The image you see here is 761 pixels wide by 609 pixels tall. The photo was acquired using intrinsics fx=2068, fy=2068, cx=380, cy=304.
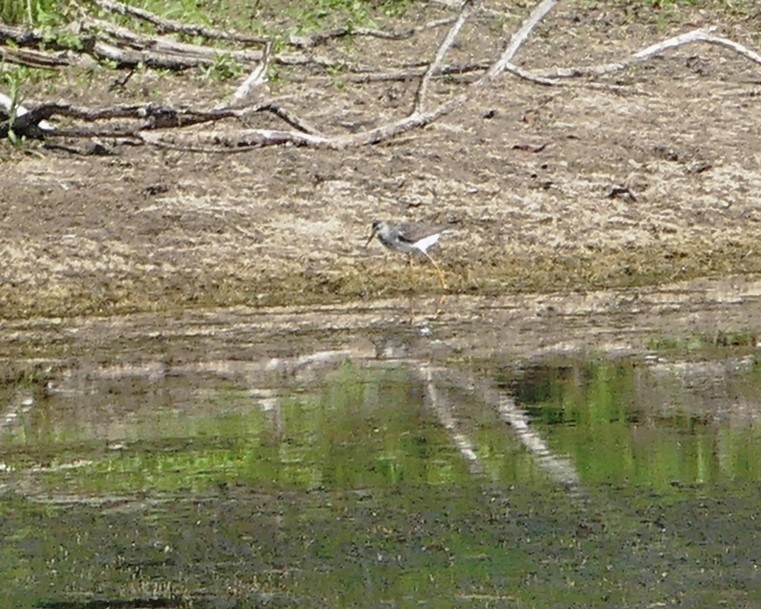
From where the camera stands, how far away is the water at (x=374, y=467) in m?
5.26

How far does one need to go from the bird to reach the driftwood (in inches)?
18.3

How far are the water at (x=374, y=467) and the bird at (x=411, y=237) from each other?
0.59m

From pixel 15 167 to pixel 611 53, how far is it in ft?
14.1

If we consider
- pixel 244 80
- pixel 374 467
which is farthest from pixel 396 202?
pixel 374 467

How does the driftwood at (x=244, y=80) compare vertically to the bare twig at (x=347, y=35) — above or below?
below

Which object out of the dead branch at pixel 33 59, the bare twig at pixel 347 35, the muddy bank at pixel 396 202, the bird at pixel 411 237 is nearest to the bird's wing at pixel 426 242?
the bird at pixel 411 237

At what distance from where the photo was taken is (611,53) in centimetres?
1320

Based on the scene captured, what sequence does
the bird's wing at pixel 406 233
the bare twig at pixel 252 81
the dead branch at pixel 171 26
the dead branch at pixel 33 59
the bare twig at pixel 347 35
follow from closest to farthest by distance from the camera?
1. the bird's wing at pixel 406 233
2. the bare twig at pixel 252 81
3. the dead branch at pixel 171 26
4. the dead branch at pixel 33 59
5. the bare twig at pixel 347 35

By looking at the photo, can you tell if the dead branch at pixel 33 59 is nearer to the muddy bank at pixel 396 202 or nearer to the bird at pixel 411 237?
the muddy bank at pixel 396 202

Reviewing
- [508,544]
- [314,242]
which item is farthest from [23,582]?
[314,242]

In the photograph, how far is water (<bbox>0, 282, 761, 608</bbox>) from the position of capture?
5.26m

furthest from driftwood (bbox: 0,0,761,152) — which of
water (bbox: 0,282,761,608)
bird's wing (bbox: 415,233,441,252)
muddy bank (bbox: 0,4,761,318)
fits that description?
water (bbox: 0,282,761,608)

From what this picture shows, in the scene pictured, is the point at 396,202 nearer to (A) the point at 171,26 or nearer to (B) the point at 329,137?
(B) the point at 329,137

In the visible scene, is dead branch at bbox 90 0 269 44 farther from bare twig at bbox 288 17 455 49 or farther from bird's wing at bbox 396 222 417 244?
bird's wing at bbox 396 222 417 244
